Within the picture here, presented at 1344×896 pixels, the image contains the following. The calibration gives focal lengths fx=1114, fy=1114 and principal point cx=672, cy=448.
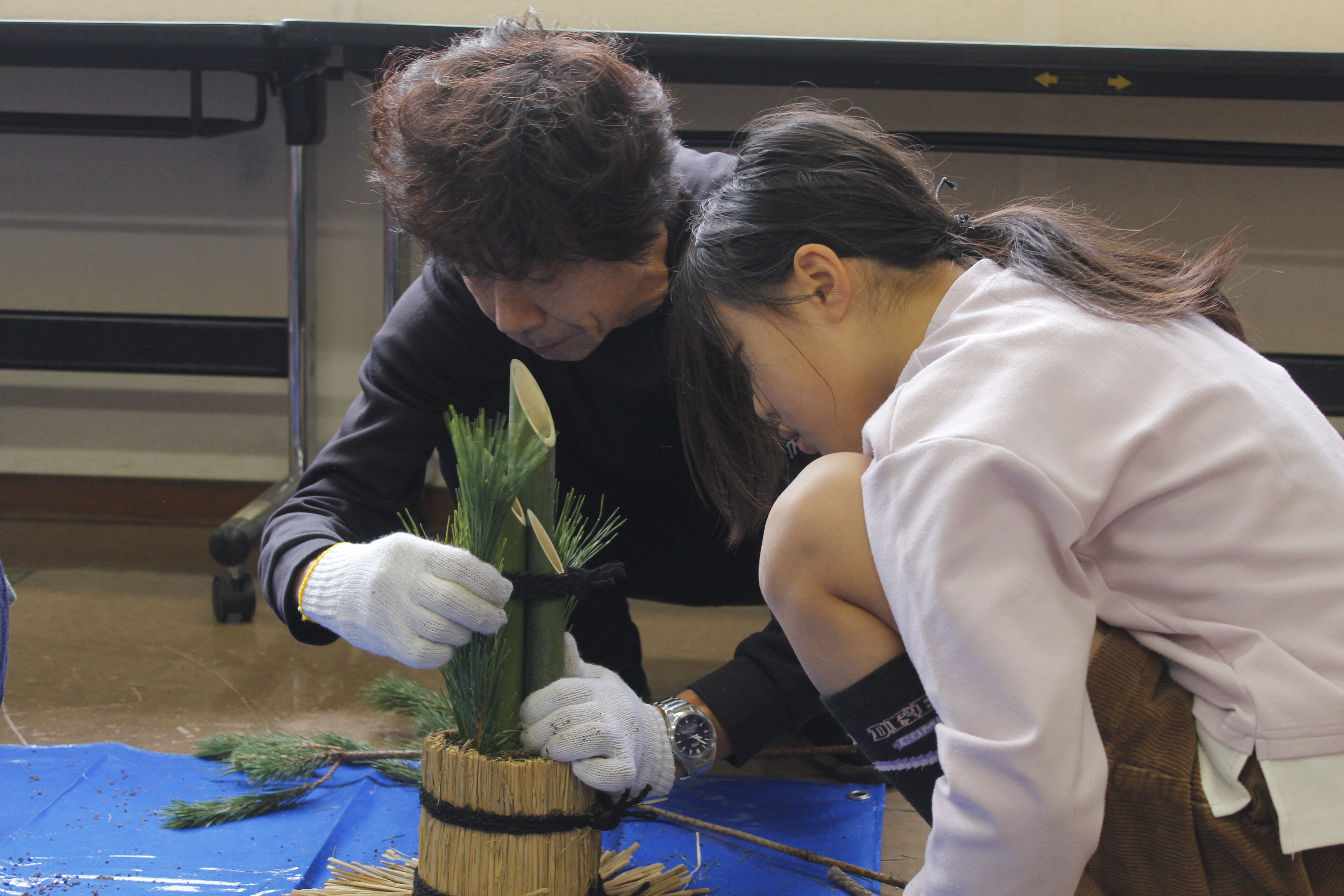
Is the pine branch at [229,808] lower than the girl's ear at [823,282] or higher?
lower

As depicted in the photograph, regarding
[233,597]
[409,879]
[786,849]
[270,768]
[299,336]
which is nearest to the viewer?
[409,879]

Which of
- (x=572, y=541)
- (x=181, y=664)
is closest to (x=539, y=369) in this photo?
(x=572, y=541)

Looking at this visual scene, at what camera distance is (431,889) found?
2.86ft

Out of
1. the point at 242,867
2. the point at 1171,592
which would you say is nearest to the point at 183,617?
the point at 242,867

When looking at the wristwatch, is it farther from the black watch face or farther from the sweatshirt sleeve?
the sweatshirt sleeve

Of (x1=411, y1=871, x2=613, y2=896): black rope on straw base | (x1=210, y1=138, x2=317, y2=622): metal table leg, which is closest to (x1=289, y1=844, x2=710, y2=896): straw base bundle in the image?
(x1=411, y1=871, x2=613, y2=896): black rope on straw base

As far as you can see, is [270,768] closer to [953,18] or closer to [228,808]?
[228,808]

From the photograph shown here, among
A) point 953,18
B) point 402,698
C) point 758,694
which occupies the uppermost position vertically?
point 953,18

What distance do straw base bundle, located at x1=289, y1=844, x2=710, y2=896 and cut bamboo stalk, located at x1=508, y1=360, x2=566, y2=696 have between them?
0.21 metres

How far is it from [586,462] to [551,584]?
Answer: 46 cm

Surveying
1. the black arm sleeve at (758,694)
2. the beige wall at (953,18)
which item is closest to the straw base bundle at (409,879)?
the black arm sleeve at (758,694)

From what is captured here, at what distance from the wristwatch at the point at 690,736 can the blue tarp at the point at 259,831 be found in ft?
0.39

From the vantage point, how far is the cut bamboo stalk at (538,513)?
0.85m

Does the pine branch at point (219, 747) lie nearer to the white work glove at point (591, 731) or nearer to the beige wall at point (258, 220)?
the white work glove at point (591, 731)
